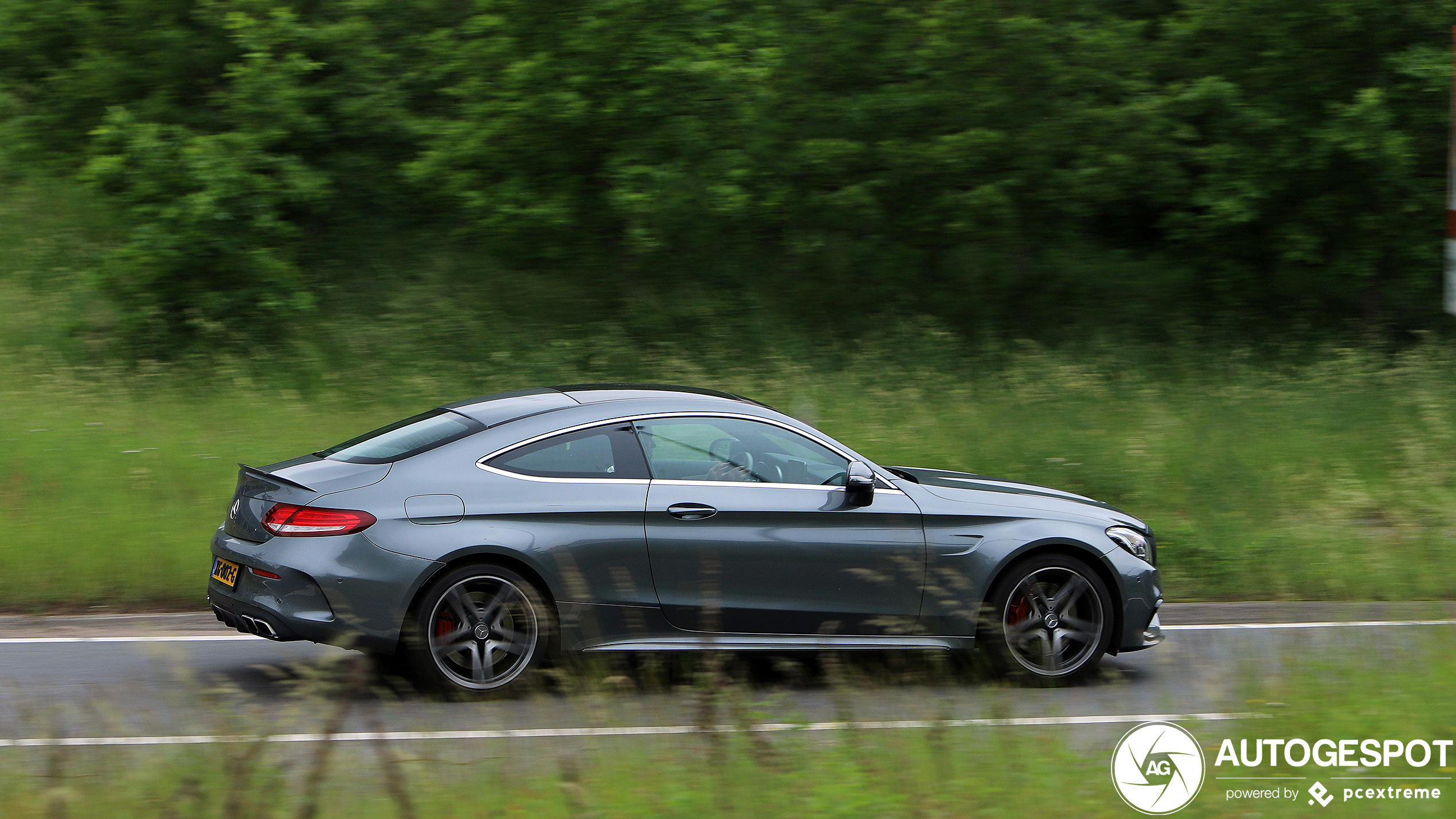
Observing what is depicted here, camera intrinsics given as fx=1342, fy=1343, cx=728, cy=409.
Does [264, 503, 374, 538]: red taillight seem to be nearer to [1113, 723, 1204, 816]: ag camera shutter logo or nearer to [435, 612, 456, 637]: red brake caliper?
[435, 612, 456, 637]: red brake caliper

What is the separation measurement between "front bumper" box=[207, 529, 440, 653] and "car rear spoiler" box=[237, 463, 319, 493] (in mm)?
247

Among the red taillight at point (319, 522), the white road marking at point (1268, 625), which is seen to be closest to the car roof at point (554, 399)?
the red taillight at point (319, 522)

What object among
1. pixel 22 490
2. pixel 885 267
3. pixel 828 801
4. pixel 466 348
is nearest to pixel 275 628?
pixel 828 801

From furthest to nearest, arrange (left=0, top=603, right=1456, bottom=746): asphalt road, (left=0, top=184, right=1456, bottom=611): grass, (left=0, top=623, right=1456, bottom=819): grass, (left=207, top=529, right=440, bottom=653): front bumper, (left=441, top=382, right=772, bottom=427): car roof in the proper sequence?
(left=0, top=184, right=1456, bottom=611): grass → (left=441, top=382, right=772, bottom=427): car roof → (left=207, top=529, right=440, bottom=653): front bumper → (left=0, top=603, right=1456, bottom=746): asphalt road → (left=0, top=623, right=1456, bottom=819): grass

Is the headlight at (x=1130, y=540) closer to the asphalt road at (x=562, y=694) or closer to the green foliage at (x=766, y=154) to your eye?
the asphalt road at (x=562, y=694)

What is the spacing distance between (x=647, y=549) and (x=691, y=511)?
0.29 metres

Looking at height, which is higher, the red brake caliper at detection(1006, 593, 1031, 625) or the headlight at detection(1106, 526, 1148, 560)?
the headlight at detection(1106, 526, 1148, 560)

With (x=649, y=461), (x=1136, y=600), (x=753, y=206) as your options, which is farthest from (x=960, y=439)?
(x=649, y=461)

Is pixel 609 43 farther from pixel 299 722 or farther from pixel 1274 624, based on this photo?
pixel 299 722

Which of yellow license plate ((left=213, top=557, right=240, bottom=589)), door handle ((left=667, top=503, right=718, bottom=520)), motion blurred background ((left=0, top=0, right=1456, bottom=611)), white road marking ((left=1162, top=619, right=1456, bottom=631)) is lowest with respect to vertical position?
white road marking ((left=1162, top=619, right=1456, bottom=631))

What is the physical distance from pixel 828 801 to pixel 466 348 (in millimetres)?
11185

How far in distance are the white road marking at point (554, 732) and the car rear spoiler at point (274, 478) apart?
1174 mm

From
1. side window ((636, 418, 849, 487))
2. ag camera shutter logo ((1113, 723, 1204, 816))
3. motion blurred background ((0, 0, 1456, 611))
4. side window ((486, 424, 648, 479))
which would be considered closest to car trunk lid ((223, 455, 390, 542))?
side window ((486, 424, 648, 479))

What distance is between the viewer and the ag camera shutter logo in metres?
4.45
